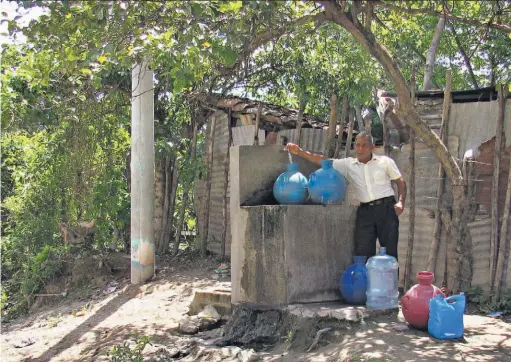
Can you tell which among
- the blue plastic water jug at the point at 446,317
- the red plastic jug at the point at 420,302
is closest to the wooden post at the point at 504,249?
the red plastic jug at the point at 420,302

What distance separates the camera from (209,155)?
32.5 ft

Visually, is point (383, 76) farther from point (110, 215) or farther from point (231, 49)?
point (231, 49)

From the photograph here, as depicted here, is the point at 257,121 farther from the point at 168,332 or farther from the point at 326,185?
the point at 168,332

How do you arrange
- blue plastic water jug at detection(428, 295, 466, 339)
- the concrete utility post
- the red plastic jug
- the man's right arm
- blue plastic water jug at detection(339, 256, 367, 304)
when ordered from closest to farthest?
blue plastic water jug at detection(428, 295, 466, 339) < the red plastic jug < blue plastic water jug at detection(339, 256, 367, 304) < the man's right arm < the concrete utility post

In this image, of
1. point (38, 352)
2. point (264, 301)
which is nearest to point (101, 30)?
point (264, 301)

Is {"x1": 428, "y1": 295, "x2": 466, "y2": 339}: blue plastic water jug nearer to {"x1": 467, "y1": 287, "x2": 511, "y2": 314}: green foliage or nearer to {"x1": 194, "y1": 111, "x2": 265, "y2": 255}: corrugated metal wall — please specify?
{"x1": 467, "y1": 287, "x2": 511, "y2": 314}: green foliage

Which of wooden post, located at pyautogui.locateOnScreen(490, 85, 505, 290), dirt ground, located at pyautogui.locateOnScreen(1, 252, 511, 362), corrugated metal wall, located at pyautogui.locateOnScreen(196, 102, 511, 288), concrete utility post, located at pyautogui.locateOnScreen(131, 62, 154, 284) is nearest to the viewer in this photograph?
dirt ground, located at pyautogui.locateOnScreen(1, 252, 511, 362)

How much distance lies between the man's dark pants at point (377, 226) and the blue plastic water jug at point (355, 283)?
22 centimetres

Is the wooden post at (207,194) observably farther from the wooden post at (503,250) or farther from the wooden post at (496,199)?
the wooden post at (503,250)

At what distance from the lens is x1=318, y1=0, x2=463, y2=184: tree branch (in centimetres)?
530

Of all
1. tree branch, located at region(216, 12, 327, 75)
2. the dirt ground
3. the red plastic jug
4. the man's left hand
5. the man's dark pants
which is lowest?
the dirt ground

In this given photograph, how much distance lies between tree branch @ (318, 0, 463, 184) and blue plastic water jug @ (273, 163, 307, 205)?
1.33m

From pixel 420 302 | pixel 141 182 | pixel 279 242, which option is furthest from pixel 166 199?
pixel 420 302

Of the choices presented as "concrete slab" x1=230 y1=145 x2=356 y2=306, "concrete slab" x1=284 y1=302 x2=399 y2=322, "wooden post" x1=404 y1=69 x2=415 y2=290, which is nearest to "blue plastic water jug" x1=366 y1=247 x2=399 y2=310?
"concrete slab" x1=284 y1=302 x2=399 y2=322
